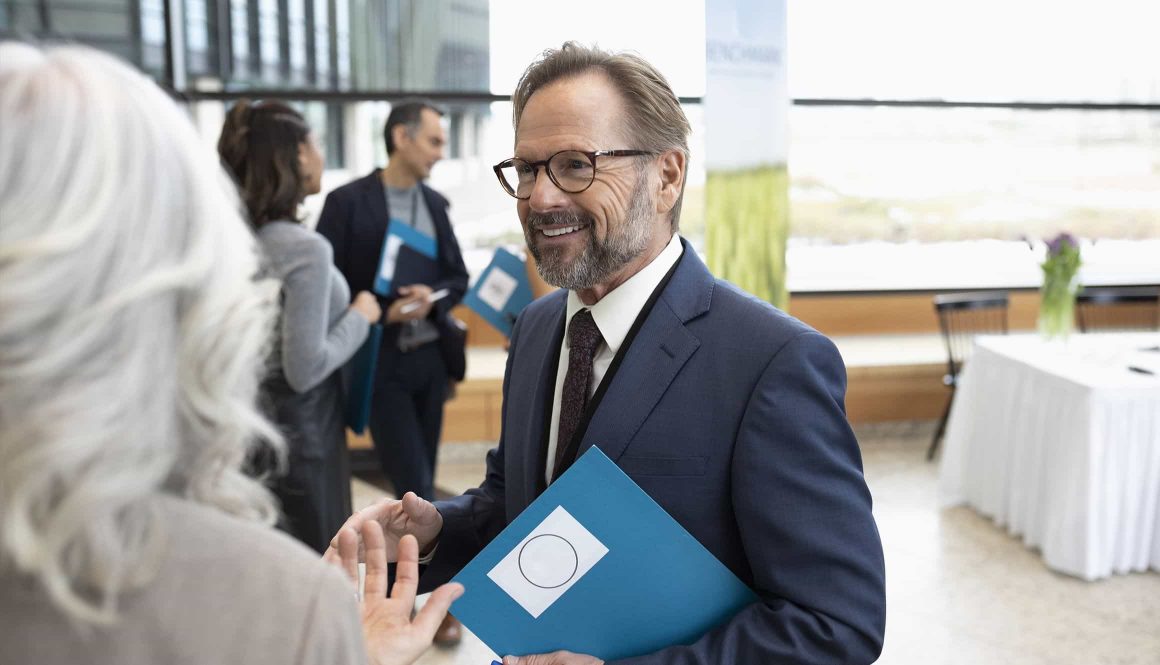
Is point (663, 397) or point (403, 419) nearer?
point (663, 397)

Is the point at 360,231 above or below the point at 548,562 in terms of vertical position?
above

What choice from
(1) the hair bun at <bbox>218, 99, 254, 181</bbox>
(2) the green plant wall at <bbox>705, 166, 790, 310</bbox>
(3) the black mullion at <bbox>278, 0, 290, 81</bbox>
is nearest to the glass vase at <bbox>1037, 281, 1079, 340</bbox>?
(2) the green plant wall at <bbox>705, 166, 790, 310</bbox>

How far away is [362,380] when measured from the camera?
2.98 m

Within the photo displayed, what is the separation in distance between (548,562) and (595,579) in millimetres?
62

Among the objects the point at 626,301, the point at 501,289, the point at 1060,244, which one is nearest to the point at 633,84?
the point at 626,301

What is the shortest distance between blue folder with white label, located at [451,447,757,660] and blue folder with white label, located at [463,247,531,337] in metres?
2.61

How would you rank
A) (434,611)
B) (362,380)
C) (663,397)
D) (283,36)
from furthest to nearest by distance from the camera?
(283,36) → (362,380) → (663,397) → (434,611)

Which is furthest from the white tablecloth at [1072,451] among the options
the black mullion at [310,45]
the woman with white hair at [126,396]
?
the black mullion at [310,45]

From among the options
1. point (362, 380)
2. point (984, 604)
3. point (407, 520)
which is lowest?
point (984, 604)

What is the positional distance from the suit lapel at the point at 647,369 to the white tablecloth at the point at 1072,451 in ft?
10.7

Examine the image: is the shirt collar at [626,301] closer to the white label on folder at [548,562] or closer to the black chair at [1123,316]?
the white label on folder at [548,562]

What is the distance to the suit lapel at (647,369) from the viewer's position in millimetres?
1261

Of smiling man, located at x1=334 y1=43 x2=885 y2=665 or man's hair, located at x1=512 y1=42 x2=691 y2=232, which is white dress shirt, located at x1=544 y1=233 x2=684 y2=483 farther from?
man's hair, located at x1=512 y1=42 x2=691 y2=232

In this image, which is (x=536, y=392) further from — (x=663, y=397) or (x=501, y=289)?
(x=501, y=289)
